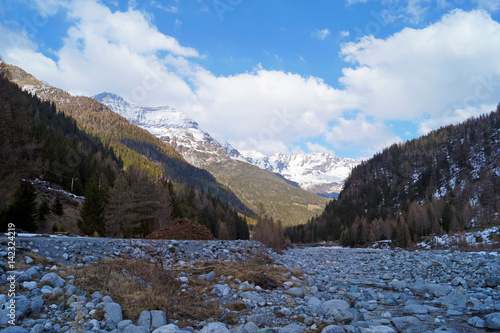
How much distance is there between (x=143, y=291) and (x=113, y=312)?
4.78 feet

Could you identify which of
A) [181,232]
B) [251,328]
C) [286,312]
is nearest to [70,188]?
[181,232]

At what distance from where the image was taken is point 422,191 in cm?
12462

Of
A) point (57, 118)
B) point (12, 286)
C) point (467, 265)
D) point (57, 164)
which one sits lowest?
point (467, 265)

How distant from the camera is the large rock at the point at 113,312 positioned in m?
6.19

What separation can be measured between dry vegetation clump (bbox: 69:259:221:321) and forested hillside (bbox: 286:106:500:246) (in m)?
73.7

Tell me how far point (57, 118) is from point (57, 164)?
243 ft

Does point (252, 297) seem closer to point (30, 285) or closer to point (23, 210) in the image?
point (30, 285)

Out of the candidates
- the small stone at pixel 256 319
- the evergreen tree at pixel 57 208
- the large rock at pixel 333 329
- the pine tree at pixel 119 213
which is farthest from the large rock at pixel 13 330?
the evergreen tree at pixel 57 208

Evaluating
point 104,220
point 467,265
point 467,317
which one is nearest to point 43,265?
point 467,317

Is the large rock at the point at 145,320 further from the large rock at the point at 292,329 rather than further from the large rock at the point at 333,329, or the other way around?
the large rock at the point at 333,329

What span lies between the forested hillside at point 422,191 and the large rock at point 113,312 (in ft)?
250

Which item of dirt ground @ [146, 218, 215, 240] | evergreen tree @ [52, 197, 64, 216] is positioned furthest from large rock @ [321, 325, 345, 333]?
evergreen tree @ [52, 197, 64, 216]

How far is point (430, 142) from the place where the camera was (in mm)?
152375

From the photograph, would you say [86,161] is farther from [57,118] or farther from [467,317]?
[467,317]
